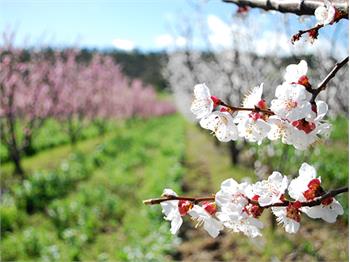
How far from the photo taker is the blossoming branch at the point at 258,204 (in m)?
1.23

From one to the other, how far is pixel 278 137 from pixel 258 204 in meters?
0.19

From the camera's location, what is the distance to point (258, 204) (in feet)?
4.29

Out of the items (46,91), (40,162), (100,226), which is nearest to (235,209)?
(100,226)

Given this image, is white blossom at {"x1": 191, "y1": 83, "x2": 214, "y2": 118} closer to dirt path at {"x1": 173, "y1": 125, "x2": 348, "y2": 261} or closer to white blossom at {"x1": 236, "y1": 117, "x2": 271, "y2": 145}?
white blossom at {"x1": 236, "y1": 117, "x2": 271, "y2": 145}

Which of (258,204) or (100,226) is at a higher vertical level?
(258,204)

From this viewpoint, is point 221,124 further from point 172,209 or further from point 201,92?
point 172,209

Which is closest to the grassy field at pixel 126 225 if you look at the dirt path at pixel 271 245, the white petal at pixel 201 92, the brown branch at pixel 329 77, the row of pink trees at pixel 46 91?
the dirt path at pixel 271 245

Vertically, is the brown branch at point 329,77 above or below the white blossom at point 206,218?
above

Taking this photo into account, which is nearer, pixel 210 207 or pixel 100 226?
pixel 210 207

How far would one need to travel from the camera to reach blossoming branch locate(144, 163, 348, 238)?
123 cm

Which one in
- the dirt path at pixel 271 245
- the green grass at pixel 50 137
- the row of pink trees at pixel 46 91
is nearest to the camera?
the dirt path at pixel 271 245

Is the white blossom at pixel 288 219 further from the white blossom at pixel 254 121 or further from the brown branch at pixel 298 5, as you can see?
the brown branch at pixel 298 5

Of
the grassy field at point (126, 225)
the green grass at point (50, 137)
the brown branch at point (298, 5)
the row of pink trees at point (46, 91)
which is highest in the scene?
the brown branch at point (298, 5)

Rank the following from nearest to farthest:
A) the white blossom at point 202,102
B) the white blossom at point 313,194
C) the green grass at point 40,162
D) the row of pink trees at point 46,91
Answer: the white blossom at point 313,194 → the white blossom at point 202,102 → the row of pink trees at point 46,91 → the green grass at point 40,162
